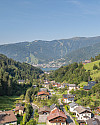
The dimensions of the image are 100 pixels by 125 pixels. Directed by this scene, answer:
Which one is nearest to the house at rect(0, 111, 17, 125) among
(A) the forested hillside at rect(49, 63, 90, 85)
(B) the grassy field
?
(B) the grassy field

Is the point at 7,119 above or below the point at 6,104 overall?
above

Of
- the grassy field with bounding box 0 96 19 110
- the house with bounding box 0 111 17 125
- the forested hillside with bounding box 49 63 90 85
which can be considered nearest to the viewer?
the house with bounding box 0 111 17 125

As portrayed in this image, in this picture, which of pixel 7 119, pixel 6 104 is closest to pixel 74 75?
pixel 6 104

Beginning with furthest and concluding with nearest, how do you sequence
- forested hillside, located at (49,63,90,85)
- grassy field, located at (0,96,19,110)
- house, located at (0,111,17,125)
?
1. forested hillside, located at (49,63,90,85)
2. grassy field, located at (0,96,19,110)
3. house, located at (0,111,17,125)

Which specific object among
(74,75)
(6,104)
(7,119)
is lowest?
(6,104)

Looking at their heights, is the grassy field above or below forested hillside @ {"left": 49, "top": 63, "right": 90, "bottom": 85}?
below

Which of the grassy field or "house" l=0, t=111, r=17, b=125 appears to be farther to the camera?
the grassy field

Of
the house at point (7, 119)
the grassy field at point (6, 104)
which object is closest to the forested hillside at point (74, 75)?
the grassy field at point (6, 104)

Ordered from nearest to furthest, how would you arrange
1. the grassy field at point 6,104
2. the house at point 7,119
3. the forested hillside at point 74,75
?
the house at point 7,119
the grassy field at point 6,104
the forested hillside at point 74,75

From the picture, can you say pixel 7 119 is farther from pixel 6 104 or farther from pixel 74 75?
pixel 74 75

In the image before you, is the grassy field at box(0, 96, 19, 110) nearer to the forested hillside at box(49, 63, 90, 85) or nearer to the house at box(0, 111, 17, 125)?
the house at box(0, 111, 17, 125)

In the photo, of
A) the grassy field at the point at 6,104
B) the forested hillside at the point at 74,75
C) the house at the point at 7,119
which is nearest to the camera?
the house at the point at 7,119

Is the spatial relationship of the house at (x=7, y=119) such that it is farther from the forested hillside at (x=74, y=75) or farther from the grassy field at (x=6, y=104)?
the forested hillside at (x=74, y=75)

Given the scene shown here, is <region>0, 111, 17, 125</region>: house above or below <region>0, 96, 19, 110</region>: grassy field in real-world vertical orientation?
above
